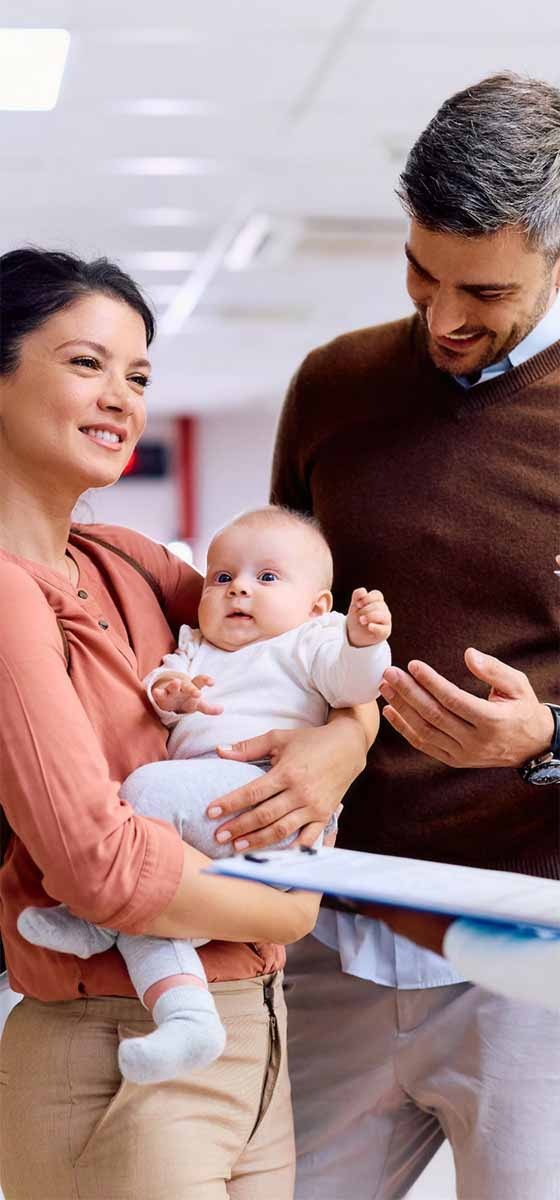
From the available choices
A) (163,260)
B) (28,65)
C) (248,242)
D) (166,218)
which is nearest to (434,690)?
(28,65)

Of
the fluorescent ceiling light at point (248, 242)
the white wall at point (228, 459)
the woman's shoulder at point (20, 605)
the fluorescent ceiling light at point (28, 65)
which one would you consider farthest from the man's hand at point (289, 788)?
the white wall at point (228, 459)

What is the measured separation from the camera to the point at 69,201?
492 centimetres

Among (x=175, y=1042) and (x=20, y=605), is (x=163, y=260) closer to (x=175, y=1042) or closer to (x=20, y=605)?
(x=20, y=605)

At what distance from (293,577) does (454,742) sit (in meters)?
0.24

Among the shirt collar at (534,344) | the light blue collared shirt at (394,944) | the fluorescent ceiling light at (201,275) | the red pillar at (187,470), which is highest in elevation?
the shirt collar at (534,344)

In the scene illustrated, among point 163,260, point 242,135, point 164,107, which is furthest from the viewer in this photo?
point 163,260

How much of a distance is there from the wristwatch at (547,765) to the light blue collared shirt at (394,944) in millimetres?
243

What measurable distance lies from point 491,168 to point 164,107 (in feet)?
9.95

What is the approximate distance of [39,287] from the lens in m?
1.22

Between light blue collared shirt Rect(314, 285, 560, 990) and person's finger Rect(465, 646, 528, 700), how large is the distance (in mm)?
344

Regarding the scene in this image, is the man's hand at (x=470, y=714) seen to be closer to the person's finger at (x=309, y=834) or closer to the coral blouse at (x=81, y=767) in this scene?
the person's finger at (x=309, y=834)

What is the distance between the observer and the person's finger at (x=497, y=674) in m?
1.21

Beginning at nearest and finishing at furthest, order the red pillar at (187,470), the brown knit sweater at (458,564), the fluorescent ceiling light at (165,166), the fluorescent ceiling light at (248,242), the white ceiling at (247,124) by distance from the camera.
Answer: the brown knit sweater at (458,564), the white ceiling at (247,124), the fluorescent ceiling light at (165,166), the fluorescent ceiling light at (248,242), the red pillar at (187,470)

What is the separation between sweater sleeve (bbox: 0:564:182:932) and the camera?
3.48 ft
